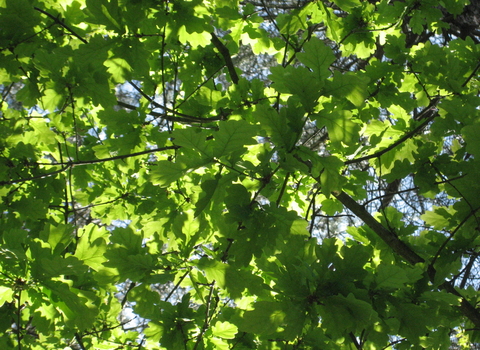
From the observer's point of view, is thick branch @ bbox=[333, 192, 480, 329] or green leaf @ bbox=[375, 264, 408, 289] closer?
green leaf @ bbox=[375, 264, 408, 289]

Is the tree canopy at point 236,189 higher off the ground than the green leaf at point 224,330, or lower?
higher

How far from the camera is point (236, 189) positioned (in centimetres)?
127

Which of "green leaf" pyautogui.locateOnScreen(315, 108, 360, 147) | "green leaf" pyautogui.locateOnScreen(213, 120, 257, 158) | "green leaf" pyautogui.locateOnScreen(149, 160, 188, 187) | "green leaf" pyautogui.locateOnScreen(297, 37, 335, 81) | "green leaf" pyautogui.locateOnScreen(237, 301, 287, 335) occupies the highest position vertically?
"green leaf" pyautogui.locateOnScreen(297, 37, 335, 81)

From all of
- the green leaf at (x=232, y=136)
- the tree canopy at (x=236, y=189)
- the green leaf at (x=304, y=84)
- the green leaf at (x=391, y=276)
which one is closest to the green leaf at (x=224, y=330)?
the tree canopy at (x=236, y=189)

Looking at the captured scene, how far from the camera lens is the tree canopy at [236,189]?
1237mm

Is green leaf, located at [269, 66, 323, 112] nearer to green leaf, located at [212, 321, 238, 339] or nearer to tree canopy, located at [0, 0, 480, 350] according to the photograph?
tree canopy, located at [0, 0, 480, 350]

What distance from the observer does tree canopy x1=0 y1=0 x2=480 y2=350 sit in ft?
4.06

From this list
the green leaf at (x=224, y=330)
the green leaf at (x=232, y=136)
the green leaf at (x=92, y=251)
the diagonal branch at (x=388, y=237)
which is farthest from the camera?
the diagonal branch at (x=388, y=237)

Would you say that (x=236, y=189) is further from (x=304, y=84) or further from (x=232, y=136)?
(x=304, y=84)

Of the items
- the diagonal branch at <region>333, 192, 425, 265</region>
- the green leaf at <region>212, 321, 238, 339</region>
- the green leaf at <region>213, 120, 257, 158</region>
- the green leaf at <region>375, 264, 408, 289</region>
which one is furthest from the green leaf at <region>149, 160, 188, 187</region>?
the diagonal branch at <region>333, 192, 425, 265</region>

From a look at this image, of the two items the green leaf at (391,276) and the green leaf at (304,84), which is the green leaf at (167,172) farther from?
the green leaf at (391,276)

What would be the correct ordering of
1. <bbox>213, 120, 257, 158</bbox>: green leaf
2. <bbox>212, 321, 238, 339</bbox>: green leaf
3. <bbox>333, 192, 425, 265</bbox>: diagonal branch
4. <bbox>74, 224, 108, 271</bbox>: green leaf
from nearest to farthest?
1. <bbox>213, 120, 257, 158</bbox>: green leaf
2. <bbox>74, 224, 108, 271</bbox>: green leaf
3. <bbox>212, 321, 238, 339</bbox>: green leaf
4. <bbox>333, 192, 425, 265</bbox>: diagonal branch

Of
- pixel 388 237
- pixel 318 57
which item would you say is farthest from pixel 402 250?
pixel 318 57

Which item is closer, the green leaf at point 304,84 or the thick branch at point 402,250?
the green leaf at point 304,84
